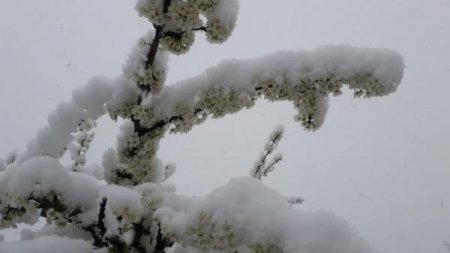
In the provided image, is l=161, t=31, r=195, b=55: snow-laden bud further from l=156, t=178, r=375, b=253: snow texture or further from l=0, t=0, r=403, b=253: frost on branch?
l=156, t=178, r=375, b=253: snow texture

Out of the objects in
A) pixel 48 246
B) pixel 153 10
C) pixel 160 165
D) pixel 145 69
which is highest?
pixel 153 10

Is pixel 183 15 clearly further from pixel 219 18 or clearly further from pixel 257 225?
pixel 257 225

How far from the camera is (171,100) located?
323 centimetres

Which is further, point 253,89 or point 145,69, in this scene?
point 145,69

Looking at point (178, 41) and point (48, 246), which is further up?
point (178, 41)

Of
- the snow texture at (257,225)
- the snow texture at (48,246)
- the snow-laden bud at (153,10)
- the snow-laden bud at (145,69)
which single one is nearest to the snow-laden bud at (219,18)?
the snow-laden bud at (153,10)

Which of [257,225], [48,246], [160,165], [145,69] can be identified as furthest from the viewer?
[160,165]

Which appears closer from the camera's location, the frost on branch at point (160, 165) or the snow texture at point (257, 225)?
the snow texture at point (257, 225)

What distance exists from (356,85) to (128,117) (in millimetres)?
1582

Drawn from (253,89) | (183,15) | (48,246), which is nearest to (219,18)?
(183,15)

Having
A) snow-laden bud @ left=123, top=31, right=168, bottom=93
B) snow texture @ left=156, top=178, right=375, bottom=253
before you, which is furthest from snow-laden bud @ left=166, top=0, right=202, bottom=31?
snow texture @ left=156, top=178, right=375, bottom=253

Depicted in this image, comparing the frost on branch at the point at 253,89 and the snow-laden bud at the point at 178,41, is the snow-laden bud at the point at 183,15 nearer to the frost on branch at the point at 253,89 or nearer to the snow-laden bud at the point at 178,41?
the snow-laden bud at the point at 178,41

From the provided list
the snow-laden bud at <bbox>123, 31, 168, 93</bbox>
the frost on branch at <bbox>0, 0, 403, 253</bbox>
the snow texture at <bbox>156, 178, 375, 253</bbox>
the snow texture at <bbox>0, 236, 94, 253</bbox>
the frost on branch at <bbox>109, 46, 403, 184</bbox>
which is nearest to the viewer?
the snow texture at <bbox>156, 178, 375, 253</bbox>

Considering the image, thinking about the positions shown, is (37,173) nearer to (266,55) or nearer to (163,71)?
(163,71)
